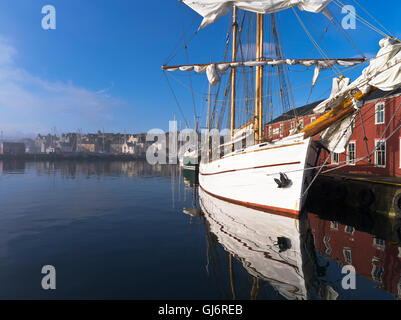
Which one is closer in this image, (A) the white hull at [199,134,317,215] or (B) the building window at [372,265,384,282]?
(B) the building window at [372,265,384,282]

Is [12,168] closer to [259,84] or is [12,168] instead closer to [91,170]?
[91,170]

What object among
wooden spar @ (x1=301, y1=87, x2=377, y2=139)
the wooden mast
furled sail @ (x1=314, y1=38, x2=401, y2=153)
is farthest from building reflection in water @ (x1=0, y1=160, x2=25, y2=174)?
furled sail @ (x1=314, y1=38, x2=401, y2=153)

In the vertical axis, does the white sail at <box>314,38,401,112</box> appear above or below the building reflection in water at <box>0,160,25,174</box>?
above

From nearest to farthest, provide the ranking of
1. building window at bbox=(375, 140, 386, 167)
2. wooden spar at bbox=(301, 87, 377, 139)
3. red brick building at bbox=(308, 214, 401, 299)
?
red brick building at bbox=(308, 214, 401, 299)
wooden spar at bbox=(301, 87, 377, 139)
building window at bbox=(375, 140, 386, 167)

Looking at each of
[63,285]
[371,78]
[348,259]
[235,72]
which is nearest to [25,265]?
[63,285]

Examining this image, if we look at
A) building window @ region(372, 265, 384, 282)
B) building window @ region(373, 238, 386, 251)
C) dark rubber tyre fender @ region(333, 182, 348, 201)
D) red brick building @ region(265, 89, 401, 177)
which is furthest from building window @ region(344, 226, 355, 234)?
red brick building @ region(265, 89, 401, 177)

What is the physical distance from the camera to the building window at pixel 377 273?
5.55m

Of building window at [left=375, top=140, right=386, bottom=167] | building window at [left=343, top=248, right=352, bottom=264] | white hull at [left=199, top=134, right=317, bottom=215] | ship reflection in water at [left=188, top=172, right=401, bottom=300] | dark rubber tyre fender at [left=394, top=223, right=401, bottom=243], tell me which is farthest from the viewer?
building window at [left=375, top=140, right=386, bottom=167]

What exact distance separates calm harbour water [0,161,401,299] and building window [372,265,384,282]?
3cm

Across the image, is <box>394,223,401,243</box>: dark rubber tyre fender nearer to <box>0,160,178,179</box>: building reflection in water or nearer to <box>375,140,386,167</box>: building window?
<box>375,140,386,167</box>: building window

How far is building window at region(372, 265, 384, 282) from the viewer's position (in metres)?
5.55

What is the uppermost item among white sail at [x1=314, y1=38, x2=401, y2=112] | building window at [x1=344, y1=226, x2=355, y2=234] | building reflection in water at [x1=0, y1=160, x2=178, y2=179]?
white sail at [x1=314, y1=38, x2=401, y2=112]

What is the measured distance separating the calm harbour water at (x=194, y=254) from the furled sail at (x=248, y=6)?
12877 mm
